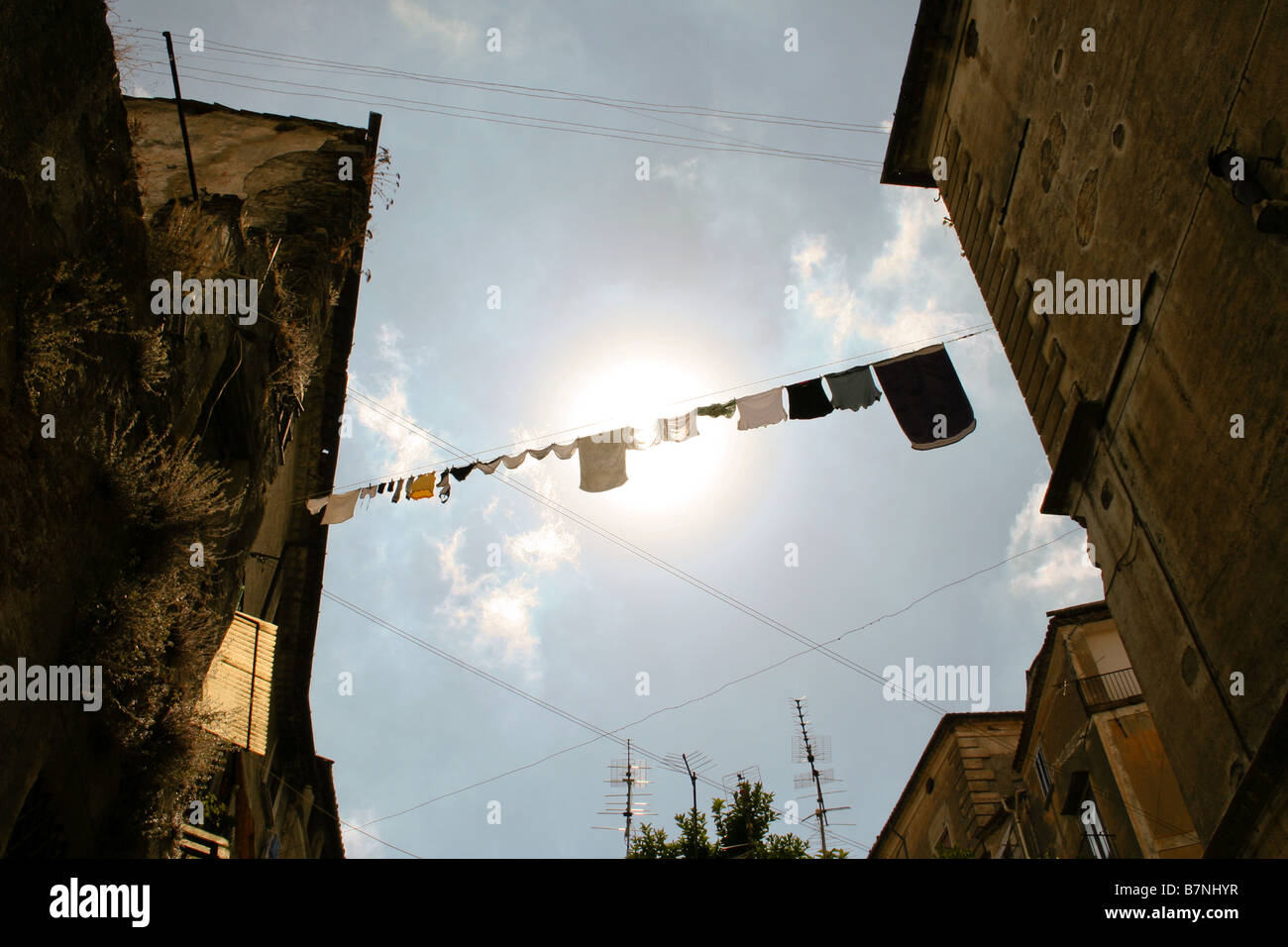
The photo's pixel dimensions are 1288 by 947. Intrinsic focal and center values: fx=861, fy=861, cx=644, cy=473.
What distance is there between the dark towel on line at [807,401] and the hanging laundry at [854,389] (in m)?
0.15

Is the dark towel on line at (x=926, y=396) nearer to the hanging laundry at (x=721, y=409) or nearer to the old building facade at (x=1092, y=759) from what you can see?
the hanging laundry at (x=721, y=409)

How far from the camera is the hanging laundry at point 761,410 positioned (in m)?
11.5

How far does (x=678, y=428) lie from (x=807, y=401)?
5.87ft

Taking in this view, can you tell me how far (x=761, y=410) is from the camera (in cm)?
1158

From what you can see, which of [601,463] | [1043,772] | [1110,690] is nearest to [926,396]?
[601,463]

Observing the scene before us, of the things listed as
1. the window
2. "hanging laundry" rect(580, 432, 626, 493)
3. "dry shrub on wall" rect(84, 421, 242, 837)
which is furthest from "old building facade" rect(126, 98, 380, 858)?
the window

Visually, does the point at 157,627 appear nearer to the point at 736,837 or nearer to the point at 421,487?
the point at 421,487

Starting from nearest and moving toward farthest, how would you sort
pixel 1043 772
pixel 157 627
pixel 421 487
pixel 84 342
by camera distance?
pixel 84 342 < pixel 157 627 < pixel 421 487 < pixel 1043 772

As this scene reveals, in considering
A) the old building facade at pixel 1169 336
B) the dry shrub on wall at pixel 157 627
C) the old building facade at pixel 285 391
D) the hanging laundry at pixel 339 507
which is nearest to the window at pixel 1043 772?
the old building facade at pixel 1169 336

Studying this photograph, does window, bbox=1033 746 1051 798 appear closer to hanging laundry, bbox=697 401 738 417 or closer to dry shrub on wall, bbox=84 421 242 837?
hanging laundry, bbox=697 401 738 417

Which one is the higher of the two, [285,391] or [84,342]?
[285,391]

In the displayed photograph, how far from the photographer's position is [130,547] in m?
6.58
